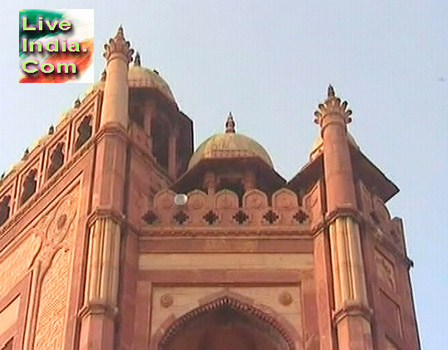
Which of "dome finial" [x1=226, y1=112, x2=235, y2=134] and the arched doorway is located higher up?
"dome finial" [x1=226, y1=112, x2=235, y2=134]

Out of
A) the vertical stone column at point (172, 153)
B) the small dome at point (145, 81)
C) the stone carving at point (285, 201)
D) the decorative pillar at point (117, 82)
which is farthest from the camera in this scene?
the small dome at point (145, 81)

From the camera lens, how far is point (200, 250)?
17828mm

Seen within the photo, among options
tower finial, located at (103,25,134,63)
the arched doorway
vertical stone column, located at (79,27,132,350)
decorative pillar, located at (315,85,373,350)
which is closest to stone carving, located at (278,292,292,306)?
the arched doorway

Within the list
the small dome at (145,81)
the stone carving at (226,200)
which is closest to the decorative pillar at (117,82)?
the small dome at (145,81)

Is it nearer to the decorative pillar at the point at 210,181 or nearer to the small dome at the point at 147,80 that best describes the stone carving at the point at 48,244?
the decorative pillar at the point at 210,181

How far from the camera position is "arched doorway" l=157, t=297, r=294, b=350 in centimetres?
1691

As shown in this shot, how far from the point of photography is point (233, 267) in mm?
17578

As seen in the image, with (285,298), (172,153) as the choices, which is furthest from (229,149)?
(285,298)

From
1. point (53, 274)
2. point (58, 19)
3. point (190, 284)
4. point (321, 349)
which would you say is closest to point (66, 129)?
point (58, 19)

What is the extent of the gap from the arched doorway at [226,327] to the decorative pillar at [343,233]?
1.03 metres

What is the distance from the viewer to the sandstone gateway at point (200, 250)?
54.9ft

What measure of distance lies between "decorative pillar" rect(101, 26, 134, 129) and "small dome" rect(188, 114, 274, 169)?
168 centimetres

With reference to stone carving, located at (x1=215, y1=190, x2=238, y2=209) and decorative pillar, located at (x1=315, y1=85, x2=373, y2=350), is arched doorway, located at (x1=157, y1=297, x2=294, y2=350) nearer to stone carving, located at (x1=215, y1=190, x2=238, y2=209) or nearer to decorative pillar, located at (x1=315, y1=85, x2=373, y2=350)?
decorative pillar, located at (x1=315, y1=85, x2=373, y2=350)

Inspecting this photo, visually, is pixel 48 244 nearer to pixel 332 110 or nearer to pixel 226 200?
pixel 226 200
